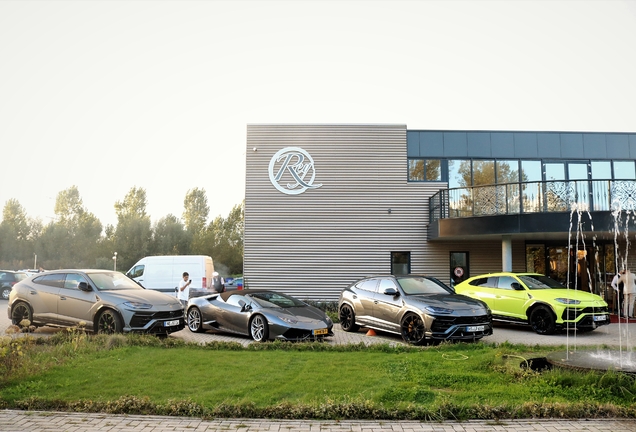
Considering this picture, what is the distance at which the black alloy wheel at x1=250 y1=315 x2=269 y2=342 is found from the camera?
40.6ft

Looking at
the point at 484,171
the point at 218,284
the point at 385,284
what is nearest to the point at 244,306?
the point at 385,284

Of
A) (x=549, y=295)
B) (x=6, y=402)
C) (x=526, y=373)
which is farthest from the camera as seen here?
(x=549, y=295)

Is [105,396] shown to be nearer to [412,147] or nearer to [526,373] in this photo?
[526,373]

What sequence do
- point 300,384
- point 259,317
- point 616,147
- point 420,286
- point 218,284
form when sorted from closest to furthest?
point 300,384 → point 259,317 → point 420,286 → point 218,284 → point 616,147

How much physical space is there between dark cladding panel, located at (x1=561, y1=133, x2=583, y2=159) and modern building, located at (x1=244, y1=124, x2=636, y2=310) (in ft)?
0.14

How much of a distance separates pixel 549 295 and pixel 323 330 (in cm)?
642

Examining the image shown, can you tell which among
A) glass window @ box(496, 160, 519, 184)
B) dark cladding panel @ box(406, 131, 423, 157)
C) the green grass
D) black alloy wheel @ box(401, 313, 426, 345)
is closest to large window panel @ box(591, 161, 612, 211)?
glass window @ box(496, 160, 519, 184)

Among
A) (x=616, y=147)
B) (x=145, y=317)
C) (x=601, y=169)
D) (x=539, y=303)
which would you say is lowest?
(x=145, y=317)

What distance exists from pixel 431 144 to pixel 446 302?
467 inches

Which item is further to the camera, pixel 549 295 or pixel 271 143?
pixel 271 143

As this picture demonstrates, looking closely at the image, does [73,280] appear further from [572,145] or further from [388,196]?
[572,145]

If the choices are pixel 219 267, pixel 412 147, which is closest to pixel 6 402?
pixel 412 147

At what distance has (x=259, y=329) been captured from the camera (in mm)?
12586

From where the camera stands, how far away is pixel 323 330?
40.7 feet
